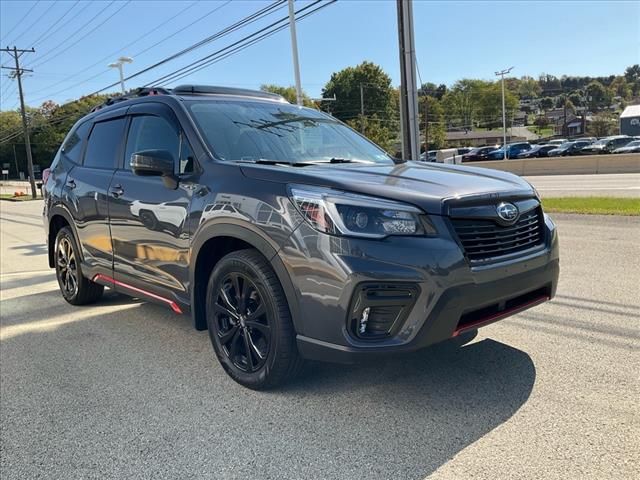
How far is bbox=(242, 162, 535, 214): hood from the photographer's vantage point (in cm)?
290

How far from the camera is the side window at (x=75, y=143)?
17.8 ft

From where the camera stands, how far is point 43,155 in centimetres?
9506

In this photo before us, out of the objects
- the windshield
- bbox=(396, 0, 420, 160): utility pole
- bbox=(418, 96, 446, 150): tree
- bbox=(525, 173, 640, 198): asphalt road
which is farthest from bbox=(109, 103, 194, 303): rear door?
bbox=(418, 96, 446, 150): tree

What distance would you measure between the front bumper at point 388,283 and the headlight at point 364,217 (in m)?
0.05

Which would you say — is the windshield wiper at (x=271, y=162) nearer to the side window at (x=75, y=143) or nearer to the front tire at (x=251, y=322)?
the front tire at (x=251, y=322)

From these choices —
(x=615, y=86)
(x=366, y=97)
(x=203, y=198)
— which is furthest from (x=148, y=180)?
(x=615, y=86)

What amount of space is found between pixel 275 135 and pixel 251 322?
148 cm

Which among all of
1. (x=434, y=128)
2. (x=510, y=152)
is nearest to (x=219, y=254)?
(x=510, y=152)

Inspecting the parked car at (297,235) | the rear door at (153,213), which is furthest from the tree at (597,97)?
the rear door at (153,213)

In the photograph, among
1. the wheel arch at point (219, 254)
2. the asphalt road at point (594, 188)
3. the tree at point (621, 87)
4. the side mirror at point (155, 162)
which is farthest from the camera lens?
the tree at point (621, 87)

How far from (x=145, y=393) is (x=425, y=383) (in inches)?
70.9

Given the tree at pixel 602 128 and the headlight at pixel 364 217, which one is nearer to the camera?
the headlight at pixel 364 217

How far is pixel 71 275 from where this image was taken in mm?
5742

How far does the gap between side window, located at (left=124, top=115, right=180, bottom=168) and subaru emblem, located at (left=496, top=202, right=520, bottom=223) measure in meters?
2.27
